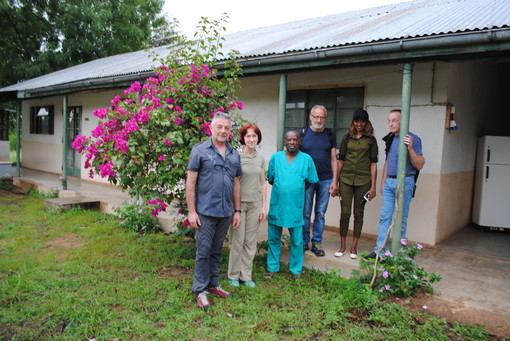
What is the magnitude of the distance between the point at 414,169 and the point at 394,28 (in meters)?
1.84

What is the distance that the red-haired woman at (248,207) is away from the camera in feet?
13.4

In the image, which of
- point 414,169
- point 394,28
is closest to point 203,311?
point 414,169

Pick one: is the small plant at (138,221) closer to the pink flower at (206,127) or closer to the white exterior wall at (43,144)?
the pink flower at (206,127)

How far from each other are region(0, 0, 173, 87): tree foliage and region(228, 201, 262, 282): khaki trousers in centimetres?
1548

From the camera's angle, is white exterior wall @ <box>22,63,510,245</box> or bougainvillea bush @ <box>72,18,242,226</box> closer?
bougainvillea bush @ <box>72,18,242,226</box>

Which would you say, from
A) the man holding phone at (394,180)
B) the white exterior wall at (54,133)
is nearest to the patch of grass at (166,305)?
the man holding phone at (394,180)

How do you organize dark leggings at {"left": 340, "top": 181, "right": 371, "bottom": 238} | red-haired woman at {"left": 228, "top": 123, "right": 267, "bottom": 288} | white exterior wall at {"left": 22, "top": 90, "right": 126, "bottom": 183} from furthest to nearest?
white exterior wall at {"left": 22, "top": 90, "right": 126, "bottom": 183}, dark leggings at {"left": 340, "top": 181, "right": 371, "bottom": 238}, red-haired woman at {"left": 228, "top": 123, "right": 267, "bottom": 288}

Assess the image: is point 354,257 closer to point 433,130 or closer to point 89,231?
point 433,130

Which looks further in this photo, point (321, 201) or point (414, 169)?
point (321, 201)

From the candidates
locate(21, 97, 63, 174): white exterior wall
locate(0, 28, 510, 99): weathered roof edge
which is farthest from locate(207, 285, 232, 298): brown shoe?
locate(21, 97, 63, 174): white exterior wall

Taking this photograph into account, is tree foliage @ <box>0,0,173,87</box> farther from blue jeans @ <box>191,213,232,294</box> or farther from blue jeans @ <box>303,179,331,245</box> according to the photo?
blue jeans @ <box>191,213,232,294</box>

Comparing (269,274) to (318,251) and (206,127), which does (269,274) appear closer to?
(318,251)

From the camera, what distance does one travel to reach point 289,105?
6957 millimetres

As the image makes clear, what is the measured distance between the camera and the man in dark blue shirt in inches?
146
